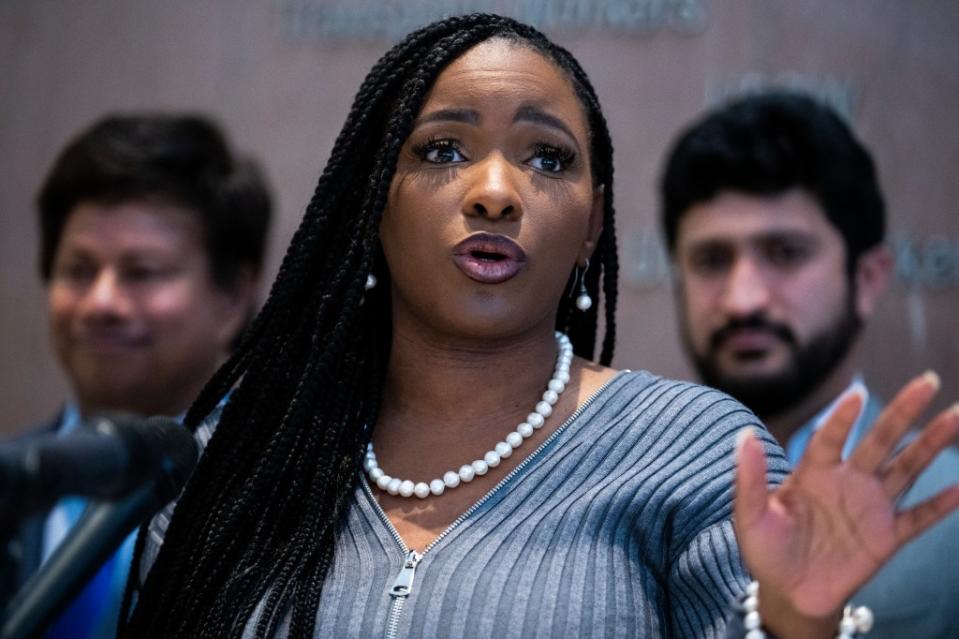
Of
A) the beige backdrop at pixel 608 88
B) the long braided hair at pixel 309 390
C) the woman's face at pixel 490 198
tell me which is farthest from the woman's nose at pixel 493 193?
the beige backdrop at pixel 608 88

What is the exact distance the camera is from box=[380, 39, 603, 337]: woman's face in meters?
A: 1.93

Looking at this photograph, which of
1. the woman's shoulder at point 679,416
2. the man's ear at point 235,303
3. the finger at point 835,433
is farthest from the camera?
the man's ear at point 235,303

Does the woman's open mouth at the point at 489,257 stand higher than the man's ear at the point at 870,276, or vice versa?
the man's ear at the point at 870,276

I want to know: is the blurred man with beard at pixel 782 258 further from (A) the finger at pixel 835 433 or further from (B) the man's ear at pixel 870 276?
(A) the finger at pixel 835 433

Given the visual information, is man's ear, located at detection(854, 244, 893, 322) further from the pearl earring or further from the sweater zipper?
the sweater zipper

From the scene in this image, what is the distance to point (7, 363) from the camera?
163 inches

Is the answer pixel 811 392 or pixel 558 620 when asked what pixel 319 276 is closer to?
pixel 558 620

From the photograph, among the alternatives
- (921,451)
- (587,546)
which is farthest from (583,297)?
(921,451)

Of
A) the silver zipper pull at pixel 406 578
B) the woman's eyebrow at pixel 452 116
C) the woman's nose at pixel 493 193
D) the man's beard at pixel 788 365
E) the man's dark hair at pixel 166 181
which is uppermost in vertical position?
the man's dark hair at pixel 166 181

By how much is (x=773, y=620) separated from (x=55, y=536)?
2.01m

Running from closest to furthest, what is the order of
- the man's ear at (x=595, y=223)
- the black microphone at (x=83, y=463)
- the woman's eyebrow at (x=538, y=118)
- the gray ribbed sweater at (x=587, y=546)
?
the black microphone at (x=83, y=463) → the gray ribbed sweater at (x=587, y=546) → the woman's eyebrow at (x=538, y=118) → the man's ear at (x=595, y=223)

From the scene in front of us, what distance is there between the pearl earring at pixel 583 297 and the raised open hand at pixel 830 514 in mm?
661

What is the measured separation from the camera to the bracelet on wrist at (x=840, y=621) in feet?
5.17

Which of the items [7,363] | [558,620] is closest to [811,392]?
[558,620]
